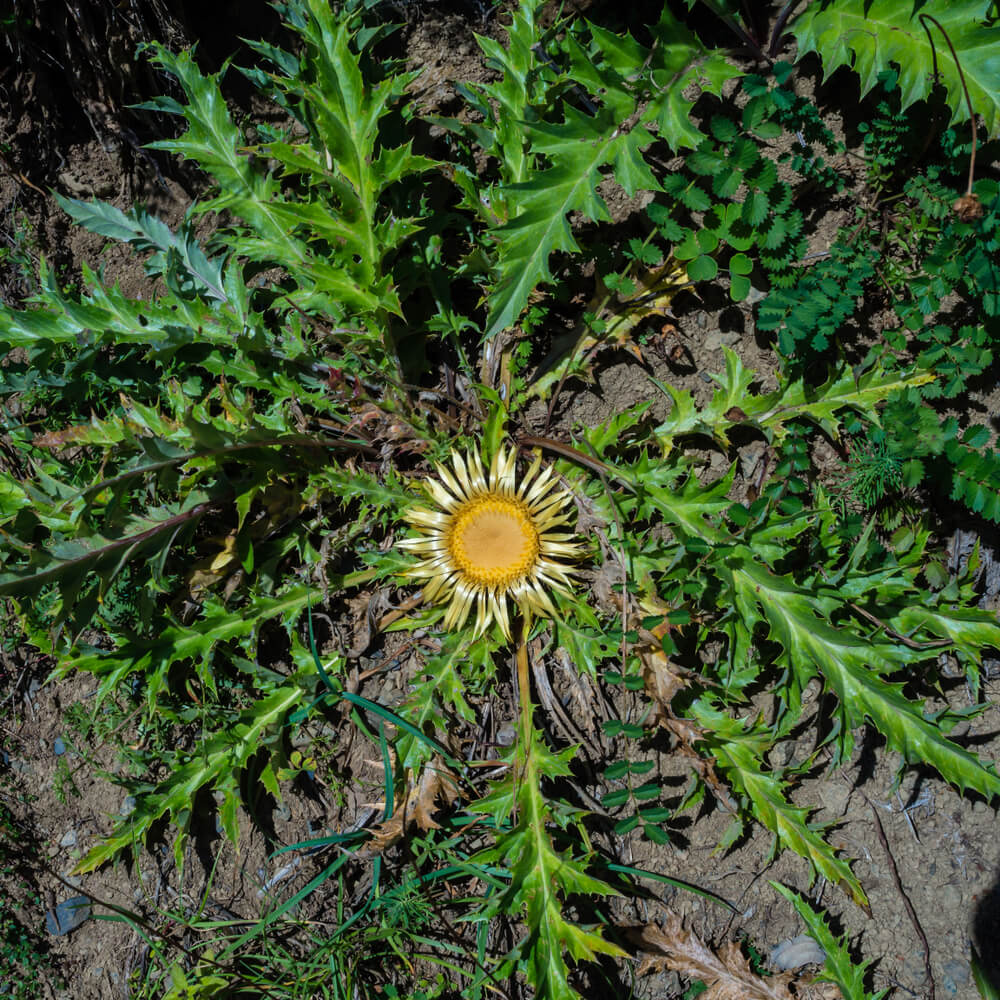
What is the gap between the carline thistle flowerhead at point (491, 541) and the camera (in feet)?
9.05

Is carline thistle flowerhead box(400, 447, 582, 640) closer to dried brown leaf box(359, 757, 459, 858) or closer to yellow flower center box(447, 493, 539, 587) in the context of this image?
yellow flower center box(447, 493, 539, 587)

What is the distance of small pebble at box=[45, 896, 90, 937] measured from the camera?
317 cm

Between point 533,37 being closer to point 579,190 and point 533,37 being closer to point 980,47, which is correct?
point 579,190

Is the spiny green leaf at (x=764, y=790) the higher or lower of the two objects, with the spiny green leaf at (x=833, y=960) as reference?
higher

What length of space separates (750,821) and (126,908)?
2.46m

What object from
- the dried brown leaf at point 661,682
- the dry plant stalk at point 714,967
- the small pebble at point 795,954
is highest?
the dried brown leaf at point 661,682

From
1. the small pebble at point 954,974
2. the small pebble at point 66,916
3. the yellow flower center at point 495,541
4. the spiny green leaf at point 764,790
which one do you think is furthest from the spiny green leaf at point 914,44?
the small pebble at point 66,916

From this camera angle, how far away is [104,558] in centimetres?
229

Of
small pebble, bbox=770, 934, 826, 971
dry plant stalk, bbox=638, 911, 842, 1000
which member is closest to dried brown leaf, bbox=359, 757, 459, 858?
dry plant stalk, bbox=638, 911, 842, 1000

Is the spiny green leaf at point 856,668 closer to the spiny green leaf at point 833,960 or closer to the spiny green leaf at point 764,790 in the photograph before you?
the spiny green leaf at point 764,790

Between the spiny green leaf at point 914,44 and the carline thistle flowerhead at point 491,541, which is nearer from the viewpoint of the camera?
the spiny green leaf at point 914,44

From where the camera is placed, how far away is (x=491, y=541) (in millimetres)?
2768

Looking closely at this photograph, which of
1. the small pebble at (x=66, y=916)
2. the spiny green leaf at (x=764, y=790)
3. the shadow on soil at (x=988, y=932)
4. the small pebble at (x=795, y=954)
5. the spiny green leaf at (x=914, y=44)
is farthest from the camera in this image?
the small pebble at (x=66, y=916)

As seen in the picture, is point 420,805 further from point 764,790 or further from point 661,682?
point 764,790
